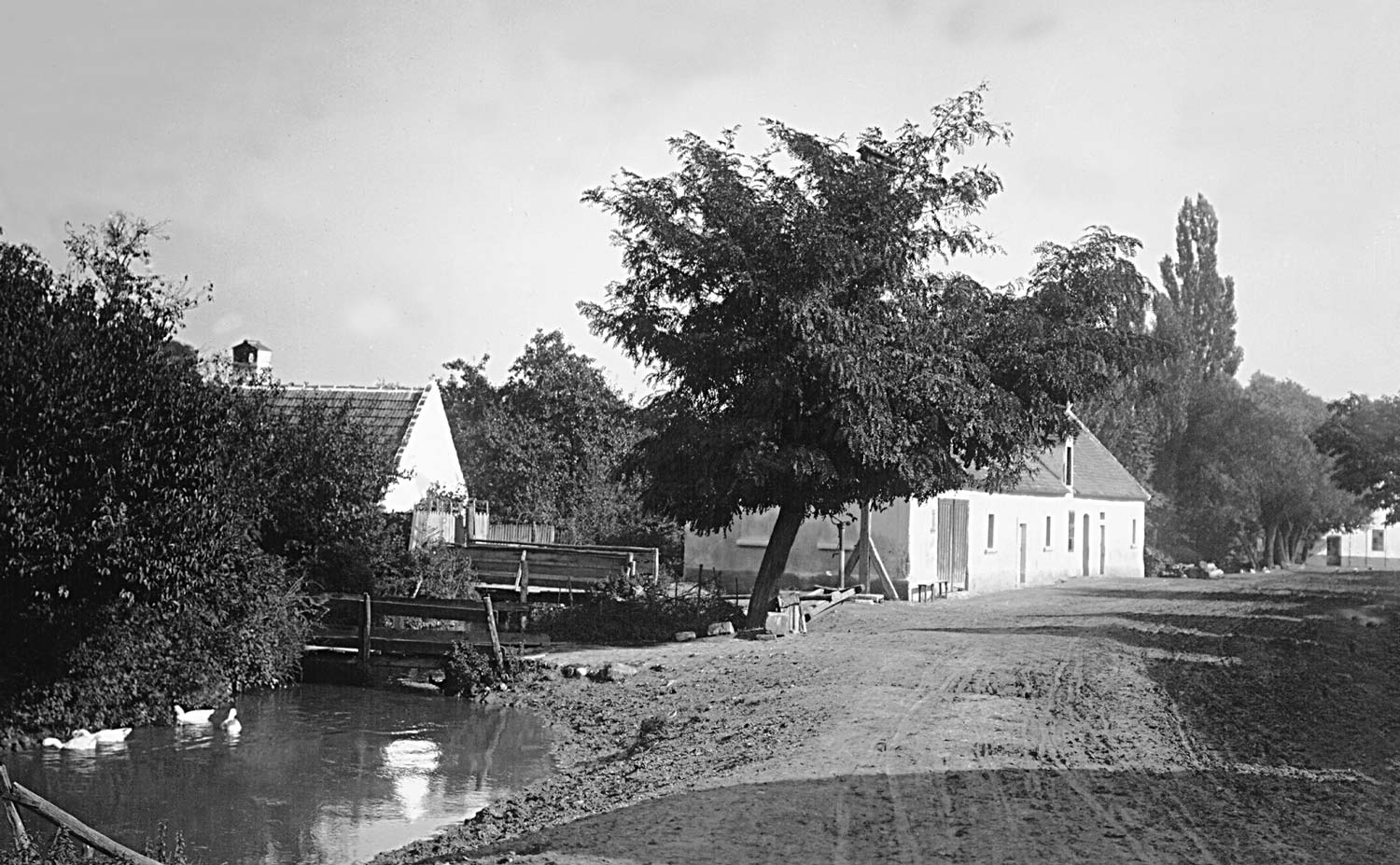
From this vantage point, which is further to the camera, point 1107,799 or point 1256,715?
point 1256,715

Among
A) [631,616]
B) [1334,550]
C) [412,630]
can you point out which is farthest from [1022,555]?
[1334,550]

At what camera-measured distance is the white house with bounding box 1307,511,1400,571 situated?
74.0m

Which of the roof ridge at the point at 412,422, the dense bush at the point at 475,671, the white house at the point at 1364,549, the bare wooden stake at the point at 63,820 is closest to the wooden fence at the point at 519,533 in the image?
the roof ridge at the point at 412,422

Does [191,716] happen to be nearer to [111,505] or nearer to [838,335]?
[111,505]

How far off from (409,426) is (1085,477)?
22600 mm

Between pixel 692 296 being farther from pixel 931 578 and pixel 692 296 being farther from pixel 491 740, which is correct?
pixel 931 578

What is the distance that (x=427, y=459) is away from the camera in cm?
3684

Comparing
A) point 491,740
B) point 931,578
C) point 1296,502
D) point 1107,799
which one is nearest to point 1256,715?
point 1107,799

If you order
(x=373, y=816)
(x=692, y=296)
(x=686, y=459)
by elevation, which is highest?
(x=692, y=296)

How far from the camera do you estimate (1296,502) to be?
6219cm

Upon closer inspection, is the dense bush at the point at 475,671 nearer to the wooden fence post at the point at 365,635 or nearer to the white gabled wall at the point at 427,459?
the wooden fence post at the point at 365,635

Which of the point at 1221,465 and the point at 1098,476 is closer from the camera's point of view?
the point at 1098,476

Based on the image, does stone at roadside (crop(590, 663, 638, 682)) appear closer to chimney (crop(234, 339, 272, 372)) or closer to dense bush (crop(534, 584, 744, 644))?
dense bush (crop(534, 584, 744, 644))

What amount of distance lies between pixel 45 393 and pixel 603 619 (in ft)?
37.8
